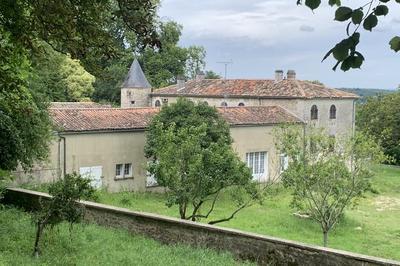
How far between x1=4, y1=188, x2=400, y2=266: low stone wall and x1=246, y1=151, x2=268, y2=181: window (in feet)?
65.8

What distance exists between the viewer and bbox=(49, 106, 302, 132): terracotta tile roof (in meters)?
27.6

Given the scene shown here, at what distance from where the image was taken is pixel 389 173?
152ft

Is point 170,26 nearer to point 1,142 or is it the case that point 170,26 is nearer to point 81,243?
point 1,142

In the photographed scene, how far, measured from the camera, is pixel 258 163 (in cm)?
3531

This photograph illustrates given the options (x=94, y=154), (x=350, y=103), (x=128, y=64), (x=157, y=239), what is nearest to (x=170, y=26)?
(x=128, y=64)

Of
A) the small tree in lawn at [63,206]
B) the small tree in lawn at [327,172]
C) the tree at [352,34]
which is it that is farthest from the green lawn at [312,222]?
the tree at [352,34]

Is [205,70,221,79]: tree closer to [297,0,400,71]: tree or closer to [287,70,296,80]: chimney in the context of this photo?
[287,70,296,80]: chimney

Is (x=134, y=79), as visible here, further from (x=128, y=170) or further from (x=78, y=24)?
(x=78, y=24)

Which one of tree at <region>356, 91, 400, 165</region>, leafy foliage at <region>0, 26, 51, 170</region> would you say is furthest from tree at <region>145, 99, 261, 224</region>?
tree at <region>356, 91, 400, 165</region>

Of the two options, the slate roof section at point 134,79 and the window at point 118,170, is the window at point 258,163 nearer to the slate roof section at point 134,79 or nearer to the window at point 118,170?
the window at point 118,170

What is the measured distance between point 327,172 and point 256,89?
23569 millimetres

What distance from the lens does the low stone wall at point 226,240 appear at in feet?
35.0

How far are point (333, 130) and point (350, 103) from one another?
3287mm

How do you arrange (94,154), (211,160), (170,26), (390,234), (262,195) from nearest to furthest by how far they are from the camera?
(211,160) → (262,195) → (390,234) → (94,154) → (170,26)
